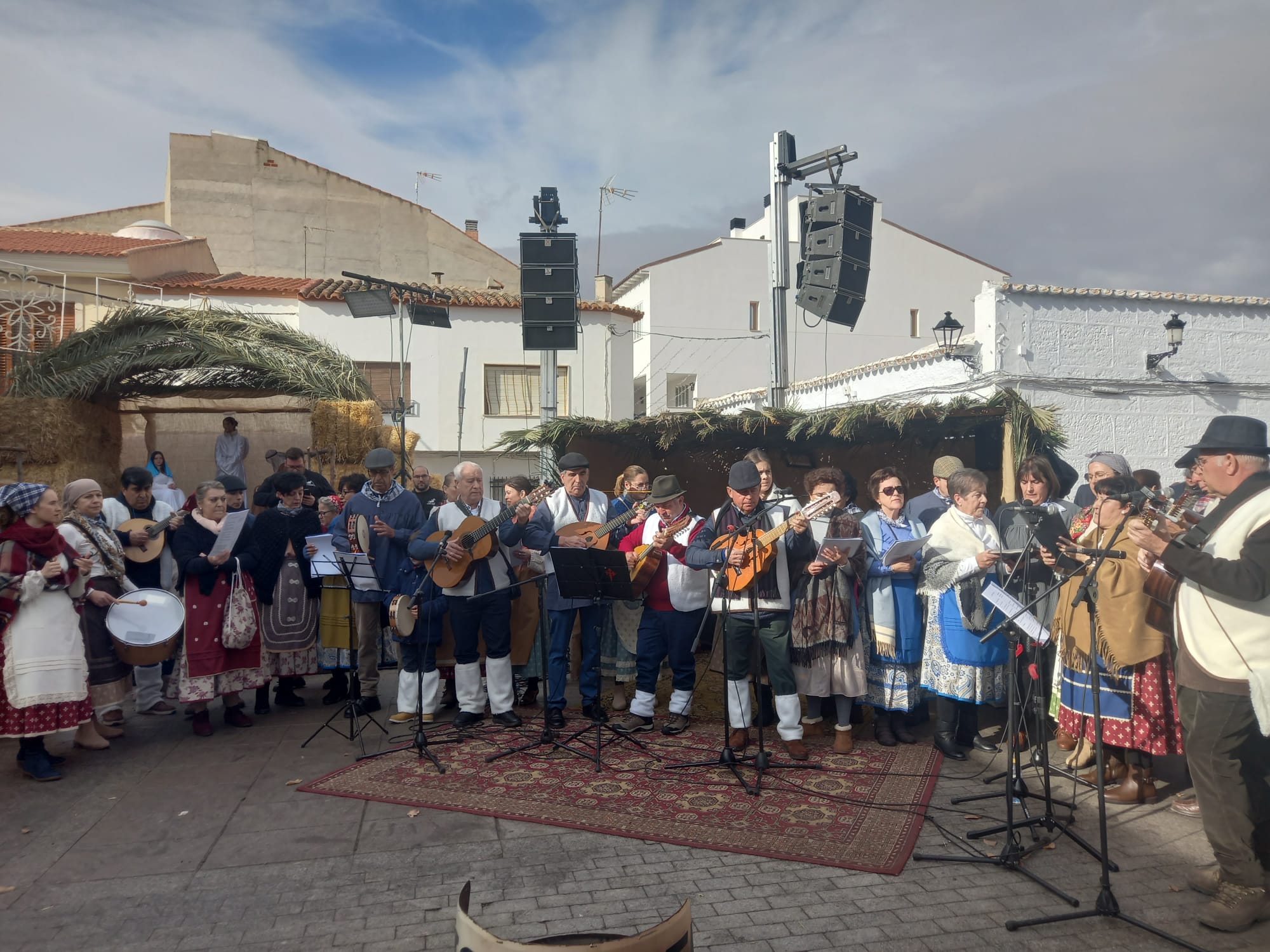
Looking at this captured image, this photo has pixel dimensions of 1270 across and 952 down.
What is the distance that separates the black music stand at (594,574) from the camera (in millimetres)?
5762

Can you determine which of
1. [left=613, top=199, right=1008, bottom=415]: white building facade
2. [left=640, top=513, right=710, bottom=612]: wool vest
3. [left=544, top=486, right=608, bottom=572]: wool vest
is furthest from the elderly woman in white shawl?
[left=613, top=199, right=1008, bottom=415]: white building facade

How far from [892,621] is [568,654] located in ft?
8.07

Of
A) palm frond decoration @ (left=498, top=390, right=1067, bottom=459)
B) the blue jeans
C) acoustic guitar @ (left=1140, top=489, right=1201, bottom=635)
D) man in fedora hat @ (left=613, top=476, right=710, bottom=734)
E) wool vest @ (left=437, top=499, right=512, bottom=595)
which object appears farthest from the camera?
palm frond decoration @ (left=498, top=390, right=1067, bottom=459)

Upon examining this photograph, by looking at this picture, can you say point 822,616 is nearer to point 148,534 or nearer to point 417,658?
point 417,658

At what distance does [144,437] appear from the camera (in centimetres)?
1323

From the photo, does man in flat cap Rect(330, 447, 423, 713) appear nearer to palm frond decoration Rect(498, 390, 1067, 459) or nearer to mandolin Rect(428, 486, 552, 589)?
mandolin Rect(428, 486, 552, 589)

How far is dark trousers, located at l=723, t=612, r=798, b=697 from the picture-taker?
6.16 meters

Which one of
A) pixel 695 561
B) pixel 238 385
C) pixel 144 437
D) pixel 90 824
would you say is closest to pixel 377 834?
pixel 90 824

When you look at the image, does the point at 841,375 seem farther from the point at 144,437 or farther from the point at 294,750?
the point at 294,750

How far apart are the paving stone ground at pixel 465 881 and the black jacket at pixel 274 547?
6.99 feet

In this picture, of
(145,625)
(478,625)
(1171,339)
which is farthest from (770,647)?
(1171,339)

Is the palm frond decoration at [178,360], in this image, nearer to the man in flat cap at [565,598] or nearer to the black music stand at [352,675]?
the black music stand at [352,675]

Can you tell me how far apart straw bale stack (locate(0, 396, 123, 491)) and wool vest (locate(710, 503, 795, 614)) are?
28.0 ft

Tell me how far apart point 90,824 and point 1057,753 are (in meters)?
6.18
